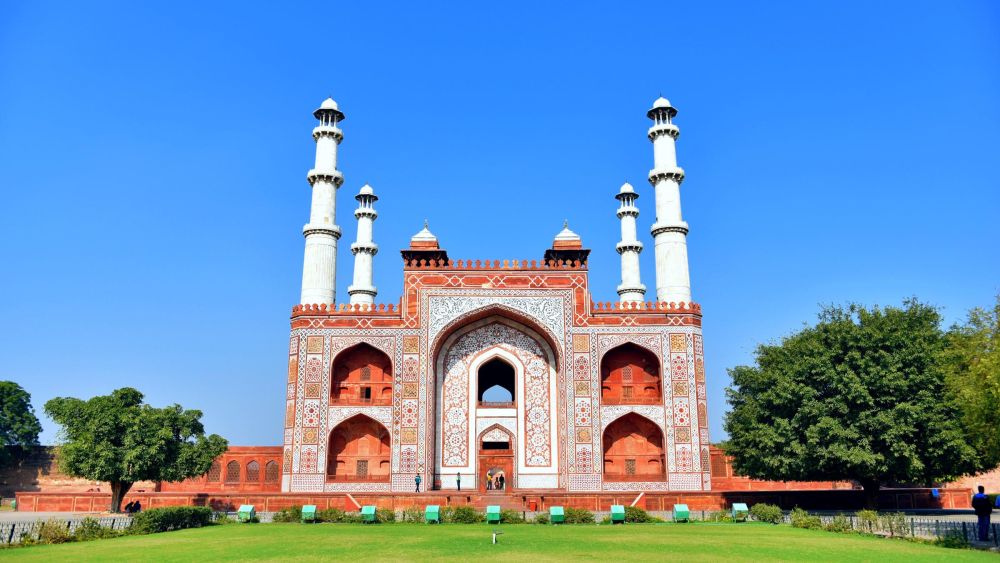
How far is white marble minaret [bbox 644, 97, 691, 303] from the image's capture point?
33.3 m

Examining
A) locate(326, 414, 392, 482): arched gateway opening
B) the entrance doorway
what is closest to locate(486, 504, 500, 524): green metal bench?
the entrance doorway

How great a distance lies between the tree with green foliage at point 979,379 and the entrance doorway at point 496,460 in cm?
1477

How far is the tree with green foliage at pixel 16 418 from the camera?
37.8 meters

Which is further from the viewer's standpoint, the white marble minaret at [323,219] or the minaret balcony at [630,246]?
the minaret balcony at [630,246]

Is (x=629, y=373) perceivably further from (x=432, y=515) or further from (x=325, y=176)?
(x=325, y=176)

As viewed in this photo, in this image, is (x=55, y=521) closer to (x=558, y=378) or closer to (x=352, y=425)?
(x=352, y=425)

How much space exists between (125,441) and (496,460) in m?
12.6

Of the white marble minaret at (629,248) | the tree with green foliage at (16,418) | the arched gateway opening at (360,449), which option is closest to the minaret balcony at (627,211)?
the white marble minaret at (629,248)

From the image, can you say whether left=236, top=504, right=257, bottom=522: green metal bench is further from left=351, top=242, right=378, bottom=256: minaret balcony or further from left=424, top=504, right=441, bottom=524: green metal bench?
left=351, top=242, right=378, bottom=256: minaret balcony

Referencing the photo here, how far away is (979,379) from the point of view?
18078mm

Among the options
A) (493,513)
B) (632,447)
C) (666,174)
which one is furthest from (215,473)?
(666,174)

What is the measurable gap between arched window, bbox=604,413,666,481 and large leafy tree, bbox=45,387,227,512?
14166 millimetres

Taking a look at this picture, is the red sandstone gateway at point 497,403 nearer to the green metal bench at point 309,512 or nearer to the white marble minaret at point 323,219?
the white marble minaret at point 323,219

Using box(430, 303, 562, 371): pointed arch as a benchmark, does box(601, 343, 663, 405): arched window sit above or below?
below
